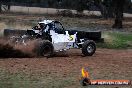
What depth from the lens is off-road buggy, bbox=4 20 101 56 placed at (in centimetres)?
1688

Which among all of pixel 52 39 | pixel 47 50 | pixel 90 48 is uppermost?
pixel 52 39

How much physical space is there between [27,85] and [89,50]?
29.5ft

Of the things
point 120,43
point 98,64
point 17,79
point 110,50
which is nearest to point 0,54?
point 98,64

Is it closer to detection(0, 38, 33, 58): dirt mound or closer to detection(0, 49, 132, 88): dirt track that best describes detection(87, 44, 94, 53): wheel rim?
detection(0, 49, 132, 88): dirt track

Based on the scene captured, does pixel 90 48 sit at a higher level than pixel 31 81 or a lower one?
lower

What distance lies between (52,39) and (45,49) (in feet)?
2.47

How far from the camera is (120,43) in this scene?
2420 centimetres

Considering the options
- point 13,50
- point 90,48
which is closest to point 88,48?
point 90,48

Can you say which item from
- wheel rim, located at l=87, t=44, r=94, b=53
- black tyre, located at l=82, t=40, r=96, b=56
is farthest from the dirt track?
wheel rim, located at l=87, t=44, r=94, b=53

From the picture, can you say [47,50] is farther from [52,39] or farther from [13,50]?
Result: [13,50]

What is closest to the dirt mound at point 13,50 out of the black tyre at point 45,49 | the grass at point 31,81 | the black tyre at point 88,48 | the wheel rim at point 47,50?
the black tyre at point 45,49

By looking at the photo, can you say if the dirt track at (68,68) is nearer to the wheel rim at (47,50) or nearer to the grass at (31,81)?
the grass at (31,81)

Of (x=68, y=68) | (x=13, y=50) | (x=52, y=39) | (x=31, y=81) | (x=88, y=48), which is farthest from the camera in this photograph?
(x=88, y=48)

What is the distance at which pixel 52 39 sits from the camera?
17500mm
